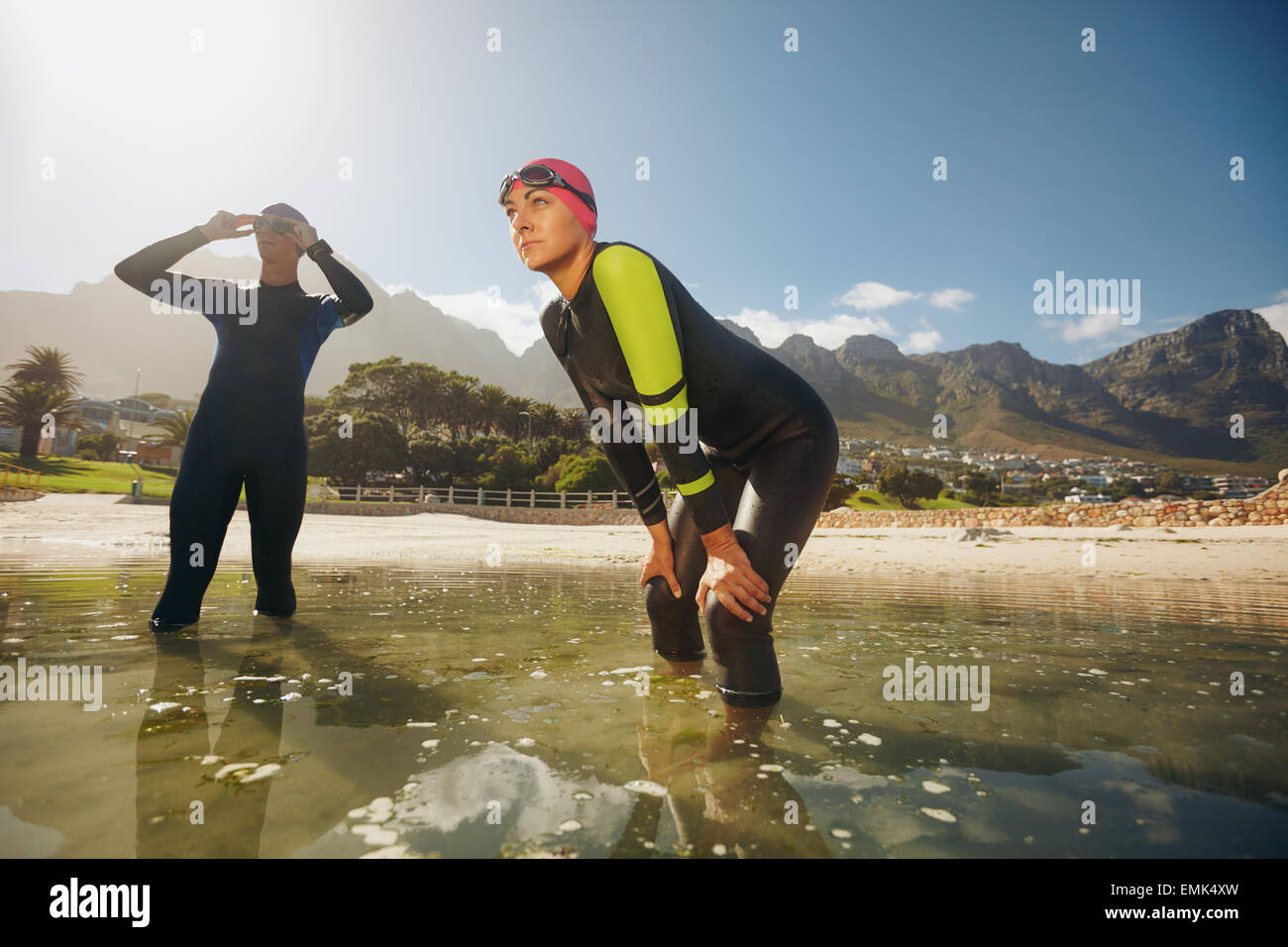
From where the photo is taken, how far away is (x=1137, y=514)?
1861 cm

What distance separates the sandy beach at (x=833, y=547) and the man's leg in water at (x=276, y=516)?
6241 mm

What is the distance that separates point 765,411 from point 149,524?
1887 cm

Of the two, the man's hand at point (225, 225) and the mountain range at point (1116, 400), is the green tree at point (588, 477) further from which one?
the mountain range at point (1116, 400)

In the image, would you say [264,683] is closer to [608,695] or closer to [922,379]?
[608,695]

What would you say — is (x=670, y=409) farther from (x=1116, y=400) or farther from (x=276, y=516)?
(x=1116, y=400)

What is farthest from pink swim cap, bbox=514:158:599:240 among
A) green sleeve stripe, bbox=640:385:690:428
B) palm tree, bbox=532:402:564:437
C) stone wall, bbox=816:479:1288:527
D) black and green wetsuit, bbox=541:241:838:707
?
palm tree, bbox=532:402:564:437

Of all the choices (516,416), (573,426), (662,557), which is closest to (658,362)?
(662,557)

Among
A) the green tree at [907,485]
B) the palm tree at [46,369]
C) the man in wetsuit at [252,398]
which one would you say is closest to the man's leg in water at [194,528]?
the man in wetsuit at [252,398]

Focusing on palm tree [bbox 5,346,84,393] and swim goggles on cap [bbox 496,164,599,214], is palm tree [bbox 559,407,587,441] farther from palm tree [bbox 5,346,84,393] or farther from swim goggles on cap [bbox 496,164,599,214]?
swim goggles on cap [bbox 496,164,599,214]

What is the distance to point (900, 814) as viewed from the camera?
4.82ft

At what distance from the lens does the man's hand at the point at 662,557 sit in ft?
9.29

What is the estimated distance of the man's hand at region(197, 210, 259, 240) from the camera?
144 inches

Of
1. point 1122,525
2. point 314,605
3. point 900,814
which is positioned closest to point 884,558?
point 1122,525
